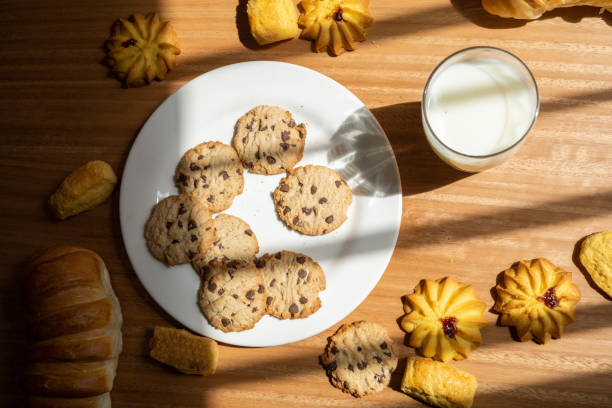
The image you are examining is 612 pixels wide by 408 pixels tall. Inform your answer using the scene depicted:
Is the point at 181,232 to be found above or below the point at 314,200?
below

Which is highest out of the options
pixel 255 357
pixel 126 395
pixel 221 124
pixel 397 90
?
pixel 397 90

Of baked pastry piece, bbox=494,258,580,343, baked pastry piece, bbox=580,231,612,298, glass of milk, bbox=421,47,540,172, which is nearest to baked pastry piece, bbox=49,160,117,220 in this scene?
glass of milk, bbox=421,47,540,172

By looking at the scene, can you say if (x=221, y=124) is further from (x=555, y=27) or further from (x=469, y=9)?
(x=555, y=27)

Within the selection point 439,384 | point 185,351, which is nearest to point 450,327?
point 439,384

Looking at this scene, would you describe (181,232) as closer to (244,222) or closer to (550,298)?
(244,222)

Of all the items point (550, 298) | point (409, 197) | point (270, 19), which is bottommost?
point (550, 298)

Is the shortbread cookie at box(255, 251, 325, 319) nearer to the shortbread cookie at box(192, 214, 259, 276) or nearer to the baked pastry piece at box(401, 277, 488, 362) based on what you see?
the shortbread cookie at box(192, 214, 259, 276)

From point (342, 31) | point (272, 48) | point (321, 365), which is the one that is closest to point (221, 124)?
point (272, 48)
